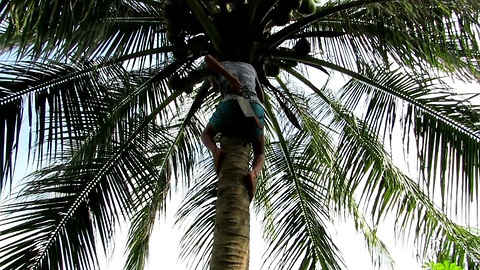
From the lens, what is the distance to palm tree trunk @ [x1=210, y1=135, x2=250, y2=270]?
3463 millimetres

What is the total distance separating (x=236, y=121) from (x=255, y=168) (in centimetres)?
36

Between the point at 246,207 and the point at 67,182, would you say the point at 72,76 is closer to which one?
the point at 67,182

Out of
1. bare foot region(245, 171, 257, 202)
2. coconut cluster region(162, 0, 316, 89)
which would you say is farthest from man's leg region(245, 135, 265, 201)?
coconut cluster region(162, 0, 316, 89)

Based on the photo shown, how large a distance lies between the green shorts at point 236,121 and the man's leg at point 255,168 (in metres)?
0.06

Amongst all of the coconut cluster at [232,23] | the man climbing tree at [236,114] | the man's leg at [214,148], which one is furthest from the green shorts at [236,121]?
the coconut cluster at [232,23]

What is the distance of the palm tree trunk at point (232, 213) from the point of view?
3463 millimetres

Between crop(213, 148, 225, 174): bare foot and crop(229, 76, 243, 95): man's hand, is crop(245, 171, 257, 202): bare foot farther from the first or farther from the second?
crop(229, 76, 243, 95): man's hand

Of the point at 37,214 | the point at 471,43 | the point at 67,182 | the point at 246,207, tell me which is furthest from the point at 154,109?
the point at 471,43

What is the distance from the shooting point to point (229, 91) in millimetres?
4316

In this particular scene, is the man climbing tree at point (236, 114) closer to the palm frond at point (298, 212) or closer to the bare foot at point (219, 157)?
the bare foot at point (219, 157)

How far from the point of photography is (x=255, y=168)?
412 cm

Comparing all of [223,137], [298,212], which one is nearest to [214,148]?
[223,137]

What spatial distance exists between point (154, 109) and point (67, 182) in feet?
3.65

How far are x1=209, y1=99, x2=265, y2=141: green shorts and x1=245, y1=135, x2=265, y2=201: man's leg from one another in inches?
2.2
